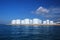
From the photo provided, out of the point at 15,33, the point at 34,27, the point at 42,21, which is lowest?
the point at 15,33

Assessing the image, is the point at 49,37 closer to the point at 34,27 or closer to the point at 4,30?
the point at 34,27

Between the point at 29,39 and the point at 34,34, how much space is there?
0.15m

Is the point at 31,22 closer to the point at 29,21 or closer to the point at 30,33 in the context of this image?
the point at 29,21

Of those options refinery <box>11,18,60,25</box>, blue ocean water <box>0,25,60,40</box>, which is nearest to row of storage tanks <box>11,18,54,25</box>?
refinery <box>11,18,60,25</box>

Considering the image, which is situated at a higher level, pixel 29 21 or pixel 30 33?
pixel 29 21

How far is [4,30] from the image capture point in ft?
6.55

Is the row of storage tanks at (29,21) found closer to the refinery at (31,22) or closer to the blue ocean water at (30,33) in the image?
the refinery at (31,22)

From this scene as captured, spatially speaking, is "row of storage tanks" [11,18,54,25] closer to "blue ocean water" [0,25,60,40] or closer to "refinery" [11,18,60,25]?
"refinery" [11,18,60,25]

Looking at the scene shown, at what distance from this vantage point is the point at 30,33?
2.03 metres

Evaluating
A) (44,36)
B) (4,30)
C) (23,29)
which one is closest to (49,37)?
(44,36)

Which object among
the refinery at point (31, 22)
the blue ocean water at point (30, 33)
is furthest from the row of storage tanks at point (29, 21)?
the blue ocean water at point (30, 33)

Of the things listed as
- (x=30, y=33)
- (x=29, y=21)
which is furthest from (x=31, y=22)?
(x=30, y=33)

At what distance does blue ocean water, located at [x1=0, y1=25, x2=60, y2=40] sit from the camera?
1.97m

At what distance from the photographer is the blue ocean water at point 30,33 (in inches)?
77.5
